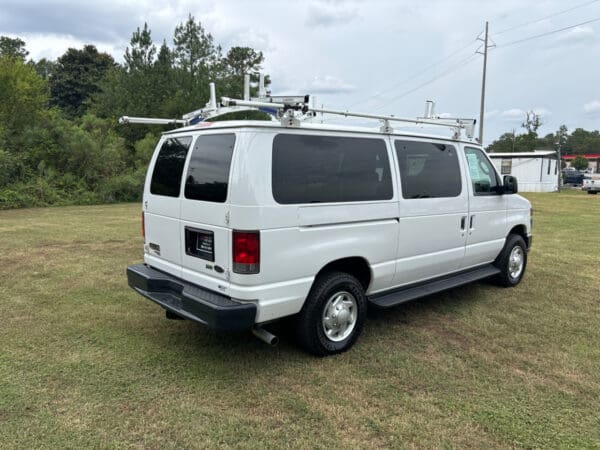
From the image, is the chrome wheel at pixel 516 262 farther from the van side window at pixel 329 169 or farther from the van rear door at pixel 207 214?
the van rear door at pixel 207 214

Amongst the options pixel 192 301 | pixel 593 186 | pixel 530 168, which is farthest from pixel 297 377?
pixel 530 168

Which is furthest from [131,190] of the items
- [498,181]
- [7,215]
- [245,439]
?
[245,439]

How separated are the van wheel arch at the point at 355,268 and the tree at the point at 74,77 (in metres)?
48.3

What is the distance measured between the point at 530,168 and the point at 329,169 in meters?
33.7

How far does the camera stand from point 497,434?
2939mm

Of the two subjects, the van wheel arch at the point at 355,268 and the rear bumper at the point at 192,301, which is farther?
the van wheel arch at the point at 355,268

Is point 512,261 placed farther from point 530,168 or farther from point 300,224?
point 530,168

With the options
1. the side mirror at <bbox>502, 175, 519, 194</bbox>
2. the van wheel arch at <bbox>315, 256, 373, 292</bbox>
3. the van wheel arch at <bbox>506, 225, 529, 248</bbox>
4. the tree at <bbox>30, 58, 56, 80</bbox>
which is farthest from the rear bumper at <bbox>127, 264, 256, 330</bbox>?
the tree at <bbox>30, 58, 56, 80</bbox>

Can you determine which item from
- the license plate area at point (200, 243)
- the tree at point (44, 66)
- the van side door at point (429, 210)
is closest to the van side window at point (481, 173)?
the van side door at point (429, 210)

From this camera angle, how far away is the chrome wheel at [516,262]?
619cm

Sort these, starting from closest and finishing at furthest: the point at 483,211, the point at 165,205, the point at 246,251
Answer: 1. the point at 246,251
2. the point at 165,205
3. the point at 483,211

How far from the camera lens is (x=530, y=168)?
32781 mm

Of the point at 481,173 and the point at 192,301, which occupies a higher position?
the point at 481,173

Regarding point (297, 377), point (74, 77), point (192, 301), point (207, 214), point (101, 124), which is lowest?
point (297, 377)
